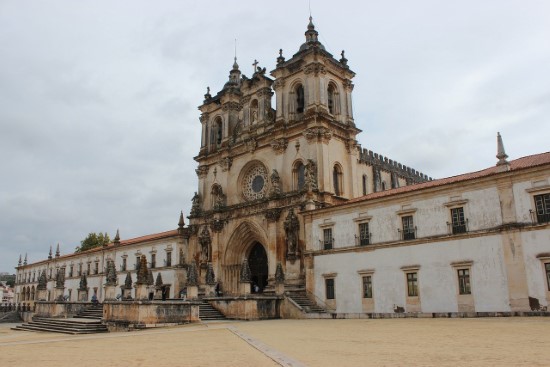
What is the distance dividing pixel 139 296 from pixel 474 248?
20.3m

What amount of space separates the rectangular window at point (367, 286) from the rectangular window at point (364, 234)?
2.22 m

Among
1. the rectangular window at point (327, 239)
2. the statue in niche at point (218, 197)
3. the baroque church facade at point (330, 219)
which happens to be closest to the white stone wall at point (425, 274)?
the baroque church facade at point (330, 219)

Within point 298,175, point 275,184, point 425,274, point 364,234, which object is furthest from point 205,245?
point 425,274

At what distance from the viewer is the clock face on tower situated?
4356 centimetres

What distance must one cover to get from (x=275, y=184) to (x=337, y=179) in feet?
17.8

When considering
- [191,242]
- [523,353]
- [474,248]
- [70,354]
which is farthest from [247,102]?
[523,353]

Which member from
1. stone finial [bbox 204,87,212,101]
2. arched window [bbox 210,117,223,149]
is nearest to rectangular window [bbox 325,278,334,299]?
arched window [bbox 210,117,223,149]

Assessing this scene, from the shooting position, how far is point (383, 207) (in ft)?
100

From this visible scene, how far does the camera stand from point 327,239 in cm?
3356

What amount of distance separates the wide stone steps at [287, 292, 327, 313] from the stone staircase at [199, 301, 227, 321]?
4.90 m

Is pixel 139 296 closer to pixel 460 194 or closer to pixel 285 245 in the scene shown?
pixel 285 245

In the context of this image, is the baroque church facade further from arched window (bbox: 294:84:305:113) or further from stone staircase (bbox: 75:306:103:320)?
stone staircase (bbox: 75:306:103:320)

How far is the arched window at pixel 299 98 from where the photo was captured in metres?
42.9

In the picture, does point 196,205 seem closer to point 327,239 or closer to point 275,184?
point 275,184
